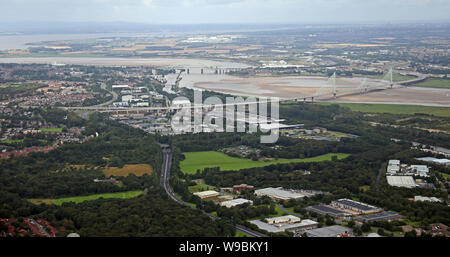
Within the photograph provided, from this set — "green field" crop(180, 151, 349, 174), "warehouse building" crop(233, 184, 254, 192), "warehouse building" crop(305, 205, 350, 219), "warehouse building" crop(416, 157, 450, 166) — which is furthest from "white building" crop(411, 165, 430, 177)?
"warehouse building" crop(233, 184, 254, 192)

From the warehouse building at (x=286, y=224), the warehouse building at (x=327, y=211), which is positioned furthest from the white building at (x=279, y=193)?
the warehouse building at (x=286, y=224)

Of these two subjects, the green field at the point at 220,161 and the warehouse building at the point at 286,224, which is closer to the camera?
the warehouse building at the point at 286,224

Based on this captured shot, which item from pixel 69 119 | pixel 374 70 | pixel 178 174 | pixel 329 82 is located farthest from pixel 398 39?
pixel 178 174

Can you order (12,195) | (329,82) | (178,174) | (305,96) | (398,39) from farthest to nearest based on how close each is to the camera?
(398,39)
(329,82)
(305,96)
(178,174)
(12,195)

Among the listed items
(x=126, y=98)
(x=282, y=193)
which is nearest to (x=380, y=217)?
(x=282, y=193)

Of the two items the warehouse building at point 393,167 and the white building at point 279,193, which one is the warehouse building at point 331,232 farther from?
the warehouse building at point 393,167

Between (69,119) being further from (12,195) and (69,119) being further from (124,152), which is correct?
(12,195)

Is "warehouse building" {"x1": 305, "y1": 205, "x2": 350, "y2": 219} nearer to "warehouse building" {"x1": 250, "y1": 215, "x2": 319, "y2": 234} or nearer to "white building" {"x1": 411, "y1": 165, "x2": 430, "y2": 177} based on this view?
"warehouse building" {"x1": 250, "y1": 215, "x2": 319, "y2": 234}
